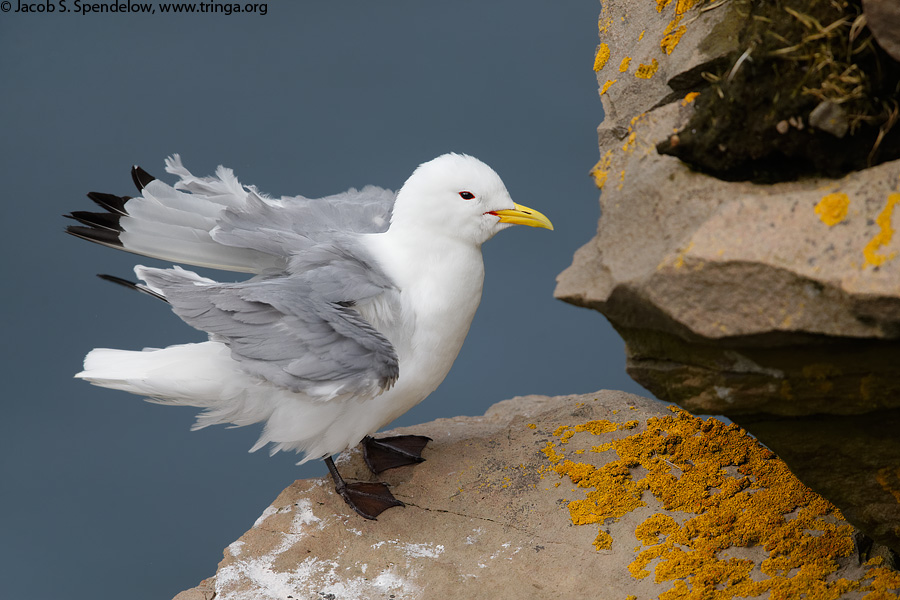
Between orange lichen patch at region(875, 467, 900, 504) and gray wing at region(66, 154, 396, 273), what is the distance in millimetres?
2169

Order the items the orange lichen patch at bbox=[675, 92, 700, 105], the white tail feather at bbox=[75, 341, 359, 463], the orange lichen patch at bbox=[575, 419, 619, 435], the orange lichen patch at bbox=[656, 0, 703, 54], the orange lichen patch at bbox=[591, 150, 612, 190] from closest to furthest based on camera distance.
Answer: the orange lichen patch at bbox=[675, 92, 700, 105] → the orange lichen patch at bbox=[591, 150, 612, 190] → the orange lichen patch at bbox=[656, 0, 703, 54] → the white tail feather at bbox=[75, 341, 359, 463] → the orange lichen patch at bbox=[575, 419, 619, 435]

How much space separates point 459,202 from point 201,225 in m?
1.06

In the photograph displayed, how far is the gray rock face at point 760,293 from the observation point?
223cm

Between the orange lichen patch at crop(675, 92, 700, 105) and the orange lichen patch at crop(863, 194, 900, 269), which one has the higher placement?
the orange lichen patch at crop(675, 92, 700, 105)

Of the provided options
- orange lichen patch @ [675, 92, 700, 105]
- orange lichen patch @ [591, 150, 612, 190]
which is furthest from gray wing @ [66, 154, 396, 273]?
orange lichen patch @ [675, 92, 700, 105]

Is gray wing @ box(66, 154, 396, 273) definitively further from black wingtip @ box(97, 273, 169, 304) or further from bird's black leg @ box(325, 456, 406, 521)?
bird's black leg @ box(325, 456, 406, 521)

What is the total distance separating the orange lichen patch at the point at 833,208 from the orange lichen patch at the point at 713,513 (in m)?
0.97

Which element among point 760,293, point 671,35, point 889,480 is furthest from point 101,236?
point 889,480

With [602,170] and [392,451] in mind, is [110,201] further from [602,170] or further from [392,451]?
[602,170]

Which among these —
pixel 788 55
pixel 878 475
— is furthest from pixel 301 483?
pixel 788 55

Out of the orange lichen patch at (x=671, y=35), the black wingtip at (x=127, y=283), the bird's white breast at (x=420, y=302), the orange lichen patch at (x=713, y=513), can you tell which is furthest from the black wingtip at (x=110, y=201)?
the orange lichen patch at (x=671, y=35)

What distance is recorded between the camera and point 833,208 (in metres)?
2.27

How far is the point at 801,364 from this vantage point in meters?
2.42

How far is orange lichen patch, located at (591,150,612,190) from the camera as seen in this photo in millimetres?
2846
